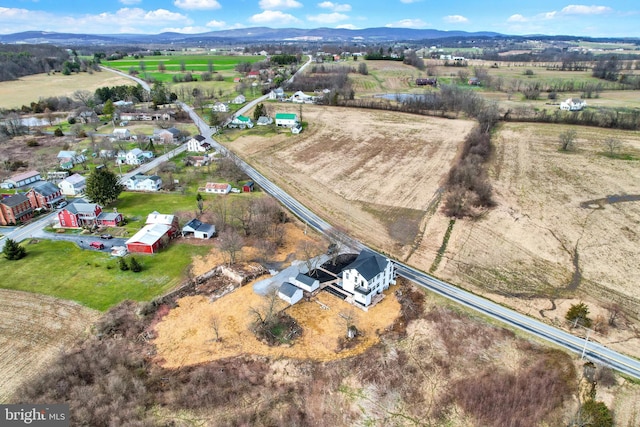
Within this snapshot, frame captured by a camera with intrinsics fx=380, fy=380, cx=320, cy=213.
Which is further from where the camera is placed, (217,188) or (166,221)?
(217,188)

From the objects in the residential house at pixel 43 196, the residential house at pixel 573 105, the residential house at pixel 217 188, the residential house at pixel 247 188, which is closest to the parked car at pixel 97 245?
the residential house at pixel 43 196

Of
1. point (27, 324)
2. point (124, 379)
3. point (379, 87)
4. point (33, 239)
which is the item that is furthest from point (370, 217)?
point (379, 87)

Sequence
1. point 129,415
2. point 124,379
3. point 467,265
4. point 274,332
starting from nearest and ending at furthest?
point 129,415, point 124,379, point 274,332, point 467,265

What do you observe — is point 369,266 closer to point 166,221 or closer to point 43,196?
point 166,221

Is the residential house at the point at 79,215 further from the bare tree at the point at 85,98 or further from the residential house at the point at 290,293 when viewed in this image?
the bare tree at the point at 85,98

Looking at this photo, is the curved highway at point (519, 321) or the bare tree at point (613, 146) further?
the bare tree at point (613, 146)

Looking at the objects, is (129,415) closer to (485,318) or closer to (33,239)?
(485,318)

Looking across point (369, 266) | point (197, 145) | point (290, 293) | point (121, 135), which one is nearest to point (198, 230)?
point (290, 293)
